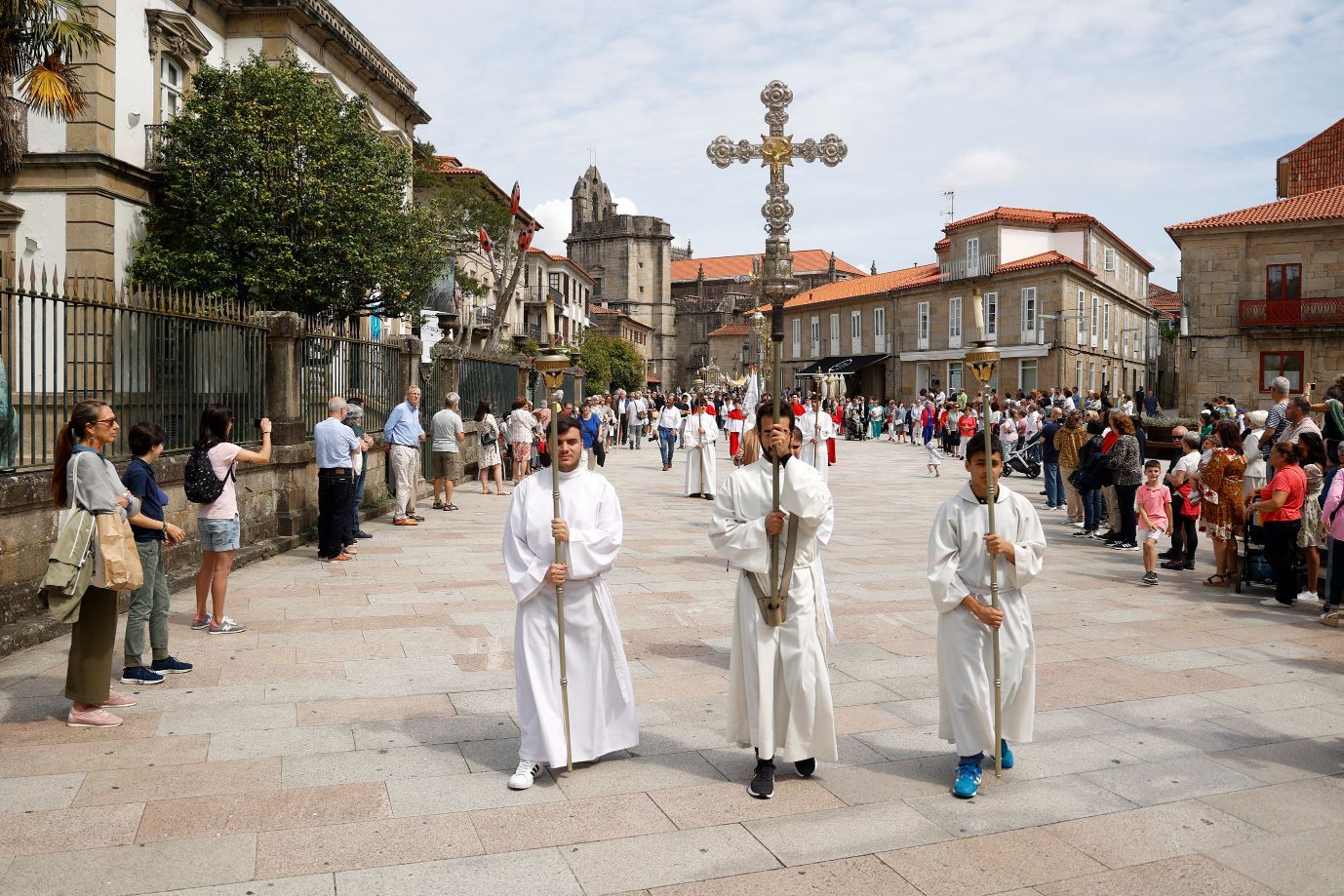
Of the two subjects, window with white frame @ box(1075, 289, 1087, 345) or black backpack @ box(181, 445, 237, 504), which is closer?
black backpack @ box(181, 445, 237, 504)

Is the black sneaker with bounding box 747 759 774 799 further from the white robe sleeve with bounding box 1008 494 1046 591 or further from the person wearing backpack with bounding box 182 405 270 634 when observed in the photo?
the person wearing backpack with bounding box 182 405 270 634

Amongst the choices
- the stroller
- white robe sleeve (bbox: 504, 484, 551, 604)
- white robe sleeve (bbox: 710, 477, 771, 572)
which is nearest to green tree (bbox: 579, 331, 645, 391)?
the stroller

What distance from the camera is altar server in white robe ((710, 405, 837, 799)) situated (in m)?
4.73

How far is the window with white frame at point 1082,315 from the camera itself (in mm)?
41719

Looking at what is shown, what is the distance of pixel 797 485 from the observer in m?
4.79

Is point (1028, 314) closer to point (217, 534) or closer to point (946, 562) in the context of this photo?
point (217, 534)

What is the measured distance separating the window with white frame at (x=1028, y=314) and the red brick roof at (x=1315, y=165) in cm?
1022

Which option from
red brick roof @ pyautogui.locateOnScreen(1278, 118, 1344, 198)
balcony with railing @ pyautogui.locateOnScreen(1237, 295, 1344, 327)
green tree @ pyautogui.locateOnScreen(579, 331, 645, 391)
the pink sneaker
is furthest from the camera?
green tree @ pyautogui.locateOnScreen(579, 331, 645, 391)

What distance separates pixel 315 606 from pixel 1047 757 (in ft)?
19.6

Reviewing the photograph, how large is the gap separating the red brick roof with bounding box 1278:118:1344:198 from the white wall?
40.6 m

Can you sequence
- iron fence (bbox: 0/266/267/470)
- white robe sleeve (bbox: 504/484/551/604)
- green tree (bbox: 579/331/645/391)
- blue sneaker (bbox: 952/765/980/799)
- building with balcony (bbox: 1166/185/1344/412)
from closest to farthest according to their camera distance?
1. blue sneaker (bbox: 952/765/980/799)
2. white robe sleeve (bbox: 504/484/551/604)
3. iron fence (bbox: 0/266/267/470)
4. building with balcony (bbox: 1166/185/1344/412)
5. green tree (bbox: 579/331/645/391)

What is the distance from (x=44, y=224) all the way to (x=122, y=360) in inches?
525

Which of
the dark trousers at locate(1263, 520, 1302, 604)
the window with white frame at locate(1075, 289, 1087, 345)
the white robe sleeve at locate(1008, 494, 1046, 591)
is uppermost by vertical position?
the window with white frame at locate(1075, 289, 1087, 345)

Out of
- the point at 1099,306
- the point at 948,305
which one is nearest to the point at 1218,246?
the point at 1099,306
